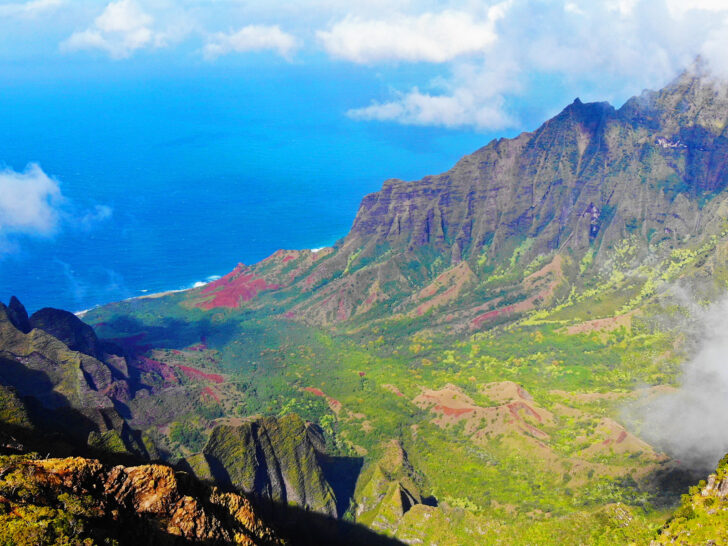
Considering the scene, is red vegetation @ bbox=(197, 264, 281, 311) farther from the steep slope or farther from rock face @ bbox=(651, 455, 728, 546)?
rock face @ bbox=(651, 455, 728, 546)

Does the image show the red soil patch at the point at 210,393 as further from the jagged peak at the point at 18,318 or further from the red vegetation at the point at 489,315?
the red vegetation at the point at 489,315

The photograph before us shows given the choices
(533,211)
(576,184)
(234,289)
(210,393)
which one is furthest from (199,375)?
(576,184)

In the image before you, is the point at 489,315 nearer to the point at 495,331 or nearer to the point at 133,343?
the point at 495,331

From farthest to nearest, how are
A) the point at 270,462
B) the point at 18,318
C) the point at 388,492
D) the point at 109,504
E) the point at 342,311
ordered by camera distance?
the point at 342,311, the point at 18,318, the point at 270,462, the point at 388,492, the point at 109,504

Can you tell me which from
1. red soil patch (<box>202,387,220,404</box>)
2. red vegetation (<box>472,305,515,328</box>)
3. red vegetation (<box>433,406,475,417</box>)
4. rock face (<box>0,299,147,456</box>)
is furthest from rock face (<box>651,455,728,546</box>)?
red vegetation (<box>472,305,515,328</box>)

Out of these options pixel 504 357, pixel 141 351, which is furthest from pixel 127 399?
pixel 504 357

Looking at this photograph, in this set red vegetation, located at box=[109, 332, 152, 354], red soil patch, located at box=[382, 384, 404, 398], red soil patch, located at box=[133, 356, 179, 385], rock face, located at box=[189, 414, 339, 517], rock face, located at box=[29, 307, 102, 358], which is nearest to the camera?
rock face, located at box=[189, 414, 339, 517]
